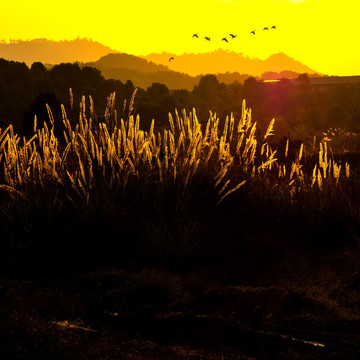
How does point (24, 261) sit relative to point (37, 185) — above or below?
below

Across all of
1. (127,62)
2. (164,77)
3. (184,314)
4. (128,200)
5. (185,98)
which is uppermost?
(127,62)

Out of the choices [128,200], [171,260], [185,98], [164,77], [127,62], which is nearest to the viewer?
[171,260]

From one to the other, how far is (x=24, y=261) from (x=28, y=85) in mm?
35339

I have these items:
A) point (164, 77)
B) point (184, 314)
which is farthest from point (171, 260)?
point (164, 77)

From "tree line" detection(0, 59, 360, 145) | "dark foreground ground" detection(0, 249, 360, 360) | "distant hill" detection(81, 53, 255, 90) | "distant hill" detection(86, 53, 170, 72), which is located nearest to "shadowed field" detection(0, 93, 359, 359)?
"dark foreground ground" detection(0, 249, 360, 360)

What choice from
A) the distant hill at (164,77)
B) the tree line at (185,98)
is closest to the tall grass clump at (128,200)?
the tree line at (185,98)

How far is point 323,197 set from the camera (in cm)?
796

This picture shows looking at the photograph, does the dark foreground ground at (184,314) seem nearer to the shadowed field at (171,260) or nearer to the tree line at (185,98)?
the shadowed field at (171,260)

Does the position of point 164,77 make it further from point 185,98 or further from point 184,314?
point 184,314

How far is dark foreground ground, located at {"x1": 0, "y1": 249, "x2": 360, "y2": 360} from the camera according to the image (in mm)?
3846

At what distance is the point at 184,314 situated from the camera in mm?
4895

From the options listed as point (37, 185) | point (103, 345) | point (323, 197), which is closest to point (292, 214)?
point (323, 197)

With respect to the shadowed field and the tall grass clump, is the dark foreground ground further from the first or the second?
the tall grass clump

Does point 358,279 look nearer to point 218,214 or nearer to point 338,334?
point 338,334
